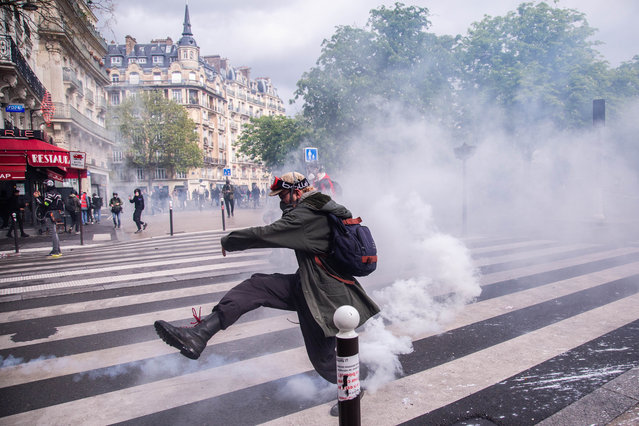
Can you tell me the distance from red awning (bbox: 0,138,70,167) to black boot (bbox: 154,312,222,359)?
11.7m

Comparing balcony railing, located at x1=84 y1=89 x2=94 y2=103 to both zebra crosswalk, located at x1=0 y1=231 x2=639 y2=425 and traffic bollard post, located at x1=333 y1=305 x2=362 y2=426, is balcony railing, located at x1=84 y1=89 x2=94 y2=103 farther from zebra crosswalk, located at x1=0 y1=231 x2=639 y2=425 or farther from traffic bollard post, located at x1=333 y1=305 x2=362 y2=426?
traffic bollard post, located at x1=333 y1=305 x2=362 y2=426

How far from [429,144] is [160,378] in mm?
11458

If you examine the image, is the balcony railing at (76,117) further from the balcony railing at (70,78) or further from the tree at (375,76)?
the tree at (375,76)

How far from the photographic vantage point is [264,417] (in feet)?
8.40

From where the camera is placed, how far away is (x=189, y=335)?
2.52 meters

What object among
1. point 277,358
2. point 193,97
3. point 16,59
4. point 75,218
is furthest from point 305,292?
point 193,97

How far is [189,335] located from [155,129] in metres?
44.8

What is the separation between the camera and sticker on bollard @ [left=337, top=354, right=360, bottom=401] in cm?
181

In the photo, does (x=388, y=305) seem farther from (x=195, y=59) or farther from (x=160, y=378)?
(x=195, y=59)

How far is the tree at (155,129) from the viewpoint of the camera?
141 feet

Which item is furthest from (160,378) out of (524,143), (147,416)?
(524,143)

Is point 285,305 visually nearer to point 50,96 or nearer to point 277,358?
point 277,358

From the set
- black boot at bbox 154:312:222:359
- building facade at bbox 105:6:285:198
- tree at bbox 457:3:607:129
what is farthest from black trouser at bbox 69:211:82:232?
building facade at bbox 105:6:285:198

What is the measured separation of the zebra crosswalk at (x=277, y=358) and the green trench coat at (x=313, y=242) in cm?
68
